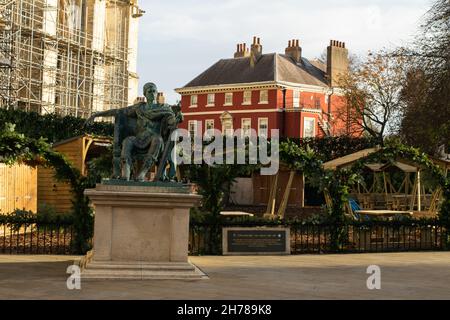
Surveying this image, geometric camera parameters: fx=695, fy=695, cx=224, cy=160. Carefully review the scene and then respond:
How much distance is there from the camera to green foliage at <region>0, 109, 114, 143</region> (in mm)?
34219

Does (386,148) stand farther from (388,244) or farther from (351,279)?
(351,279)

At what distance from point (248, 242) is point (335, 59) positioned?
5397 centimetres

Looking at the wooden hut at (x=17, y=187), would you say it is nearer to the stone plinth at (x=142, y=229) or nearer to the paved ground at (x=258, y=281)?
the paved ground at (x=258, y=281)

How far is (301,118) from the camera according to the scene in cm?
6397

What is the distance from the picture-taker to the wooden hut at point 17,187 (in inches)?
784

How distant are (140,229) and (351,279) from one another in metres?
3.52

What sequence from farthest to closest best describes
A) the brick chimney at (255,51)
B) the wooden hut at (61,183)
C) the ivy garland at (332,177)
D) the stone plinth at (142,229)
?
the brick chimney at (255,51)
the wooden hut at (61,183)
the ivy garland at (332,177)
the stone plinth at (142,229)

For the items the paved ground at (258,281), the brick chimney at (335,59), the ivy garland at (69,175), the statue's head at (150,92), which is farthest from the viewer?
the brick chimney at (335,59)

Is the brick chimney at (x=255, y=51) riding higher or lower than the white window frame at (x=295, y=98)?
higher

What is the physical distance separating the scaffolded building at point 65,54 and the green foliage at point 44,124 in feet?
16.4

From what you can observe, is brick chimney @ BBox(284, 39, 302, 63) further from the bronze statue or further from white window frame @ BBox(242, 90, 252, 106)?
the bronze statue

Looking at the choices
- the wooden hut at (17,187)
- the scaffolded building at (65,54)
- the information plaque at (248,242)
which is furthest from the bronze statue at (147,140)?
the scaffolded building at (65,54)

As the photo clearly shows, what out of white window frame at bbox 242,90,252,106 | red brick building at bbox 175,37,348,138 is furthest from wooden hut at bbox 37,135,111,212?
white window frame at bbox 242,90,252,106
